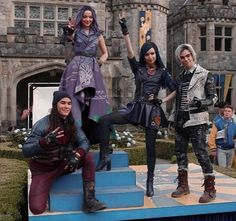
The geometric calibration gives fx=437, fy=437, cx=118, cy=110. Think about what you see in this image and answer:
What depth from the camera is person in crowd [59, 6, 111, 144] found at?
5297mm

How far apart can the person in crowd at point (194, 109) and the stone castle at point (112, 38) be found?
17.4ft

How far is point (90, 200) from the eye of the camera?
14.7 feet

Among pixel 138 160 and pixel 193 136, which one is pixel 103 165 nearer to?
pixel 193 136

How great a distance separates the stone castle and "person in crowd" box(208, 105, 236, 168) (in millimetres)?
2527

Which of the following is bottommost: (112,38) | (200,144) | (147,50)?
(200,144)

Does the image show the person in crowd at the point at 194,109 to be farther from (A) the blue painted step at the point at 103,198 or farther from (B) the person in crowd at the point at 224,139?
(B) the person in crowd at the point at 224,139

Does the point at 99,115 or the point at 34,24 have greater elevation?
the point at 34,24

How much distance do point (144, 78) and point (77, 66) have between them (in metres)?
0.84

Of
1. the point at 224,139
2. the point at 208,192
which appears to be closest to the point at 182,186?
the point at 208,192

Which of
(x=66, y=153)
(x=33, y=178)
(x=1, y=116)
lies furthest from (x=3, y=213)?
(x=1, y=116)

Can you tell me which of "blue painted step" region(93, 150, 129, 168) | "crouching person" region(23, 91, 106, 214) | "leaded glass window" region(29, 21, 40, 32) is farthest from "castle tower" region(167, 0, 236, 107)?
"crouching person" region(23, 91, 106, 214)

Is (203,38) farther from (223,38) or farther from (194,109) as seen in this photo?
(194,109)

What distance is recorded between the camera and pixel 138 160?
34.9 ft

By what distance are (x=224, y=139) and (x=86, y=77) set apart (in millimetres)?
3763
